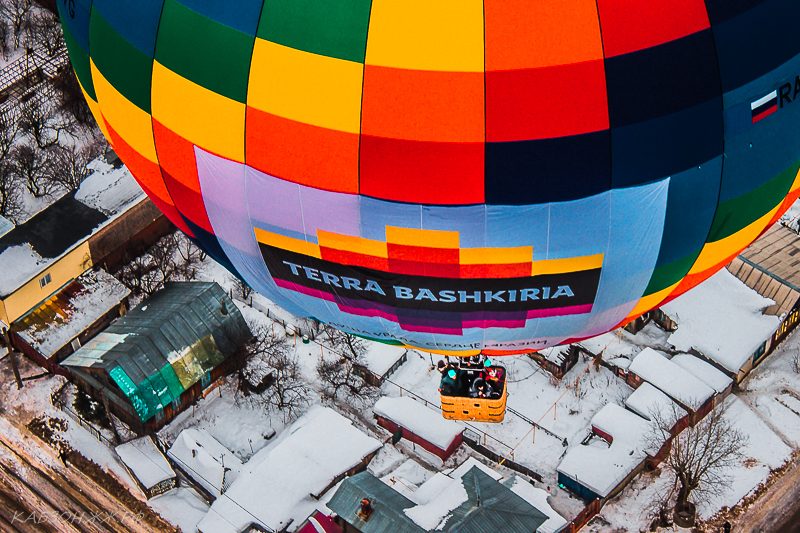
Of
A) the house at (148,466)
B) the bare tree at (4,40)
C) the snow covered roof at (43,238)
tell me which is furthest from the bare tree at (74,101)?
the house at (148,466)

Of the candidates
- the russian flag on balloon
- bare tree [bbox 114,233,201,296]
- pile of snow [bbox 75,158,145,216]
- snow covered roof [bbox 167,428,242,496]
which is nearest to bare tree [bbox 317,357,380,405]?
snow covered roof [bbox 167,428,242,496]

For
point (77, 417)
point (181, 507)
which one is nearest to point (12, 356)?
point (77, 417)

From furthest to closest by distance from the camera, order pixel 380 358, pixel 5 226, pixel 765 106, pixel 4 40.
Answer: pixel 4 40, pixel 5 226, pixel 380 358, pixel 765 106

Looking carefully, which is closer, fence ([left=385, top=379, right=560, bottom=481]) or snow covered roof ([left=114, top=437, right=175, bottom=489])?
snow covered roof ([left=114, top=437, right=175, bottom=489])

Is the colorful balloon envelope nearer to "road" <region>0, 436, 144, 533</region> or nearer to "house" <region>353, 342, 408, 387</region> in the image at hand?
"house" <region>353, 342, 408, 387</region>

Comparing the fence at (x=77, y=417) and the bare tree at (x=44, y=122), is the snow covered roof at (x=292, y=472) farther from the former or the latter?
the bare tree at (x=44, y=122)

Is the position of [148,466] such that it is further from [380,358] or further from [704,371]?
[704,371]
